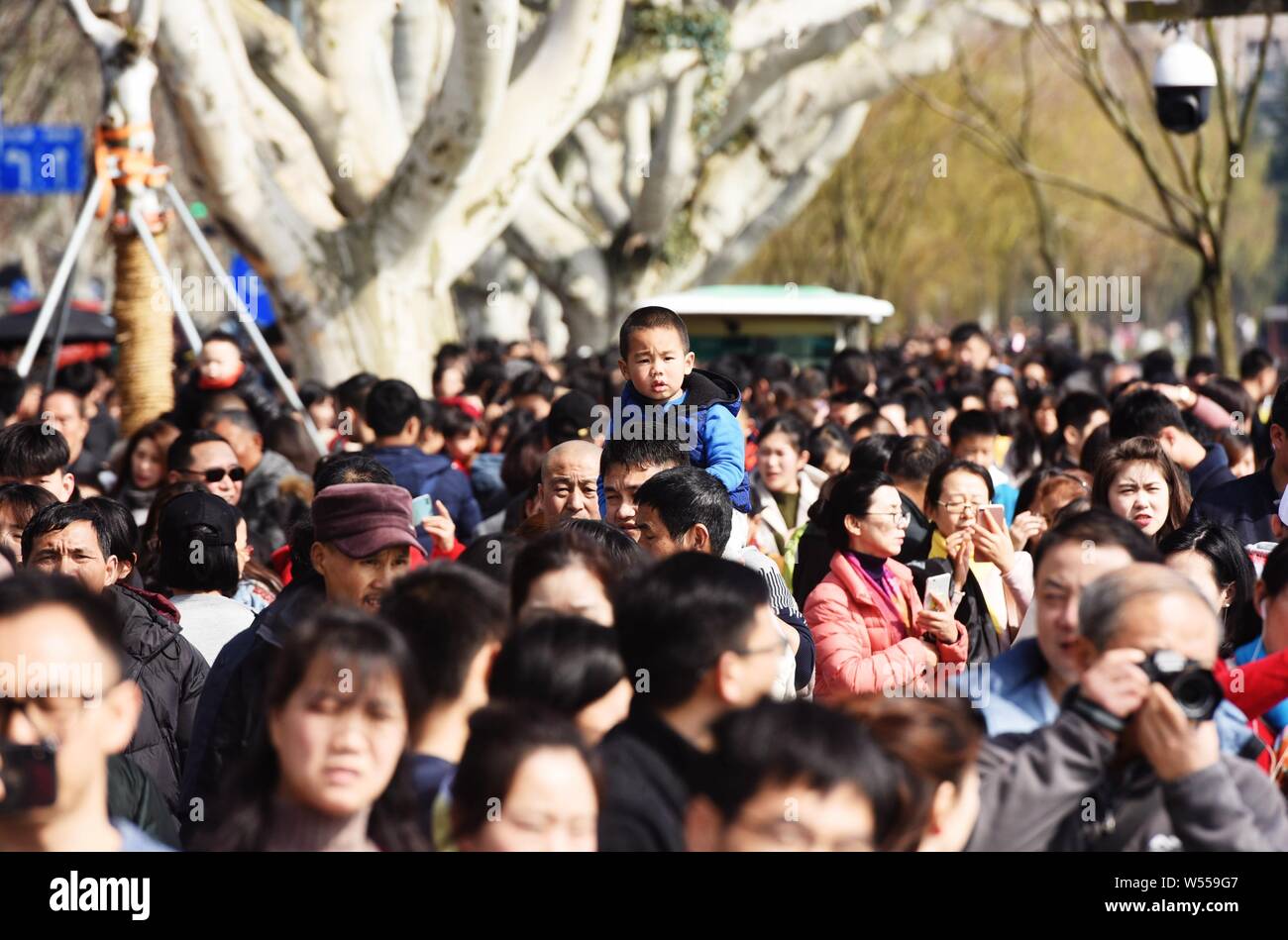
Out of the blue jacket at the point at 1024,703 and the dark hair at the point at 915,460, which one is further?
the dark hair at the point at 915,460

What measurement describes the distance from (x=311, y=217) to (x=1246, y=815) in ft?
35.7

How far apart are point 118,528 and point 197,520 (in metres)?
0.34

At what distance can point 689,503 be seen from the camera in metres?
5.63

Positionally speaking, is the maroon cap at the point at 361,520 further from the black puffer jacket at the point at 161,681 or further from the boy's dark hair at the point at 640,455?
the boy's dark hair at the point at 640,455

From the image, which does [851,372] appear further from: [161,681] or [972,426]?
[161,681]

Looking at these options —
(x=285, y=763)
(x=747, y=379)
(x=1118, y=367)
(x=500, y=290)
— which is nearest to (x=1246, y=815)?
(x=285, y=763)

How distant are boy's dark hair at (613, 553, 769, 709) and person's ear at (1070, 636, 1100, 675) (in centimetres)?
61

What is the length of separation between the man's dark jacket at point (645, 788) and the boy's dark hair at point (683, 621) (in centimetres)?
13

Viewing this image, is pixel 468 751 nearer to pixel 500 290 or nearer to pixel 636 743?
pixel 636 743

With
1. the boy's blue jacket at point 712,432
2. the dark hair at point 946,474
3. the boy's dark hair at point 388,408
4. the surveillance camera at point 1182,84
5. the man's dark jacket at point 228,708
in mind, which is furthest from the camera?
the surveillance camera at point 1182,84

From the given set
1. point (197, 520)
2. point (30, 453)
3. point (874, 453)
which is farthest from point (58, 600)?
point (874, 453)

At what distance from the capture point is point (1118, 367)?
15.0 m

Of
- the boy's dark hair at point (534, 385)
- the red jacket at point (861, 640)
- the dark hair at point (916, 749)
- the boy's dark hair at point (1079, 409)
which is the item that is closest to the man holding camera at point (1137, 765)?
the dark hair at point (916, 749)

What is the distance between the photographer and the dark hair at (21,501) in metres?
6.71
